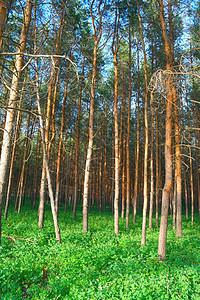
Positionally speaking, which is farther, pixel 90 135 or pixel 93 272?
pixel 90 135

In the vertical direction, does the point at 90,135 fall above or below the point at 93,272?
above

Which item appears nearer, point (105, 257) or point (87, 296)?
point (87, 296)

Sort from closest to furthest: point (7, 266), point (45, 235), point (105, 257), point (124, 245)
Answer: point (7, 266), point (105, 257), point (124, 245), point (45, 235)

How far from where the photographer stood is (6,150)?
4176 mm

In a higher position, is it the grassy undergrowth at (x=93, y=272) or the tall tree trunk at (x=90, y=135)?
the tall tree trunk at (x=90, y=135)

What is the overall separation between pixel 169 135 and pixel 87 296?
495 centimetres

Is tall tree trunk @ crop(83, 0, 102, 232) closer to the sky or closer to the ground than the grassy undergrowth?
closer to the sky

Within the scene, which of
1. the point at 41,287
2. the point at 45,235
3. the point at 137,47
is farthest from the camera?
the point at 137,47

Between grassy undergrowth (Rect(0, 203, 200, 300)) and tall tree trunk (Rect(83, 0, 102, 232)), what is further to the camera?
tall tree trunk (Rect(83, 0, 102, 232))

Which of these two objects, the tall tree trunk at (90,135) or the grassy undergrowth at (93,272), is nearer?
the grassy undergrowth at (93,272)

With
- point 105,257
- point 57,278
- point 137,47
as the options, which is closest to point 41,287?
point 57,278

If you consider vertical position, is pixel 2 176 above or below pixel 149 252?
above

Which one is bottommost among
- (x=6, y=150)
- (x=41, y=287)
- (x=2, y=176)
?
(x=41, y=287)

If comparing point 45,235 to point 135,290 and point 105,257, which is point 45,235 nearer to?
point 105,257
